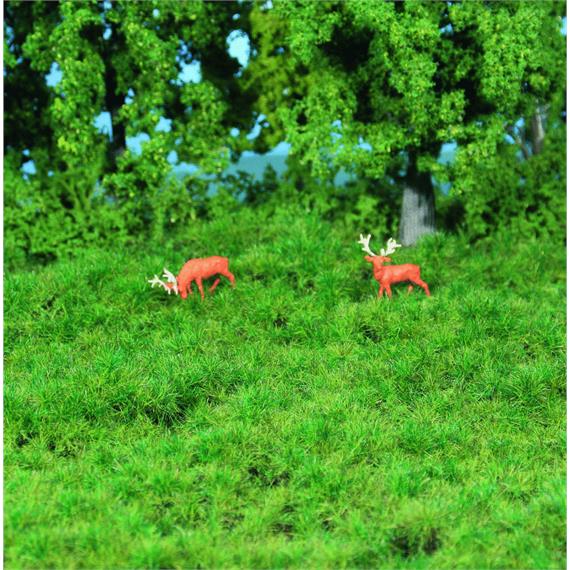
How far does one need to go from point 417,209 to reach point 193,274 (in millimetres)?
4769

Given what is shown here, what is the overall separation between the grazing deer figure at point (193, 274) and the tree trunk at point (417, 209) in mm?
4016

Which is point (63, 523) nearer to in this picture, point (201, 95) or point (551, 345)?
point (551, 345)

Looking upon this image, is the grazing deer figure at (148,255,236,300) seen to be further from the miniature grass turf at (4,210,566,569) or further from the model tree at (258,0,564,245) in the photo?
the model tree at (258,0,564,245)

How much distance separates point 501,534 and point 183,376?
3599 mm

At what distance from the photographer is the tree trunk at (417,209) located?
43.2ft

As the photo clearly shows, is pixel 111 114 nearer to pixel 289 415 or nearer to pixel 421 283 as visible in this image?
pixel 421 283

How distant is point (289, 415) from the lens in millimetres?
7457

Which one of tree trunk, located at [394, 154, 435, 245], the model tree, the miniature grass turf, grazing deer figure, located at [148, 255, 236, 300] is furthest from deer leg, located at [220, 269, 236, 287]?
tree trunk, located at [394, 154, 435, 245]

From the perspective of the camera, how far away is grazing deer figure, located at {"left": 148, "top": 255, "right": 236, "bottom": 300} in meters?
10.1

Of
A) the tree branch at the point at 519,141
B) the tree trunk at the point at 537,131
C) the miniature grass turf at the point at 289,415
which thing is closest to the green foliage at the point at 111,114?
the miniature grass turf at the point at 289,415

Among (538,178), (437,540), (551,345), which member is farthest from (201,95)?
(437,540)

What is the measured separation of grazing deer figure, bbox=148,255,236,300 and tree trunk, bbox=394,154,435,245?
4.02 m

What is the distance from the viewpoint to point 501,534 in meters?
5.75

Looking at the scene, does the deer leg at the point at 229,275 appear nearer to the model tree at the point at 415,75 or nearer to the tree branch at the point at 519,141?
the model tree at the point at 415,75
